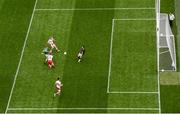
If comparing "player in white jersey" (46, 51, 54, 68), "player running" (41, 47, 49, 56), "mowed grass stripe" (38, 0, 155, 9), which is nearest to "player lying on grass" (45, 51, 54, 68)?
"player in white jersey" (46, 51, 54, 68)

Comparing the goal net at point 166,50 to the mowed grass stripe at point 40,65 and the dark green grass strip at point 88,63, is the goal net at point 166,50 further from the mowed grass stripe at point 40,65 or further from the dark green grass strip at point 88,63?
the mowed grass stripe at point 40,65

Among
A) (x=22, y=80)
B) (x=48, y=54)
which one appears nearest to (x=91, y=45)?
(x=48, y=54)

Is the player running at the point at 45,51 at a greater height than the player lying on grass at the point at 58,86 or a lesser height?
greater

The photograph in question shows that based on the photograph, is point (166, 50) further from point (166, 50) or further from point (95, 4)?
point (95, 4)

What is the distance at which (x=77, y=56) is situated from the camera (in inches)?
1592

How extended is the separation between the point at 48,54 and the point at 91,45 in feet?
11.7

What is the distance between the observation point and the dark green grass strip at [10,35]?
39094 millimetres

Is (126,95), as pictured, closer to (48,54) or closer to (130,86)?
(130,86)

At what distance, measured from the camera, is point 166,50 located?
39.5 meters

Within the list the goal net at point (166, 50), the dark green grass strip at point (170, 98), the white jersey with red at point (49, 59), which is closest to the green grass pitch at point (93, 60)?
the dark green grass strip at point (170, 98)

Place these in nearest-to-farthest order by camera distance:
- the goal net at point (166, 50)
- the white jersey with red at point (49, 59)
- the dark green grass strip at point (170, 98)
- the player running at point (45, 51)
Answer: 1. the dark green grass strip at point (170, 98)
2. the goal net at point (166, 50)
3. the white jersey with red at point (49, 59)
4. the player running at point (45, 51)

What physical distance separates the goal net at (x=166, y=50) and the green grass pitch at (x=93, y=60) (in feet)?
2.59

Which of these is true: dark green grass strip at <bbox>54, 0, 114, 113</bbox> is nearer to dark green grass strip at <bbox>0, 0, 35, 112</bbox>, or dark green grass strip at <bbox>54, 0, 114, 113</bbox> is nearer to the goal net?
dark green grass strip at <bbox>0, 0, 35, 112</bbox>

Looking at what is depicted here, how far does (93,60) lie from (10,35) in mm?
7364
